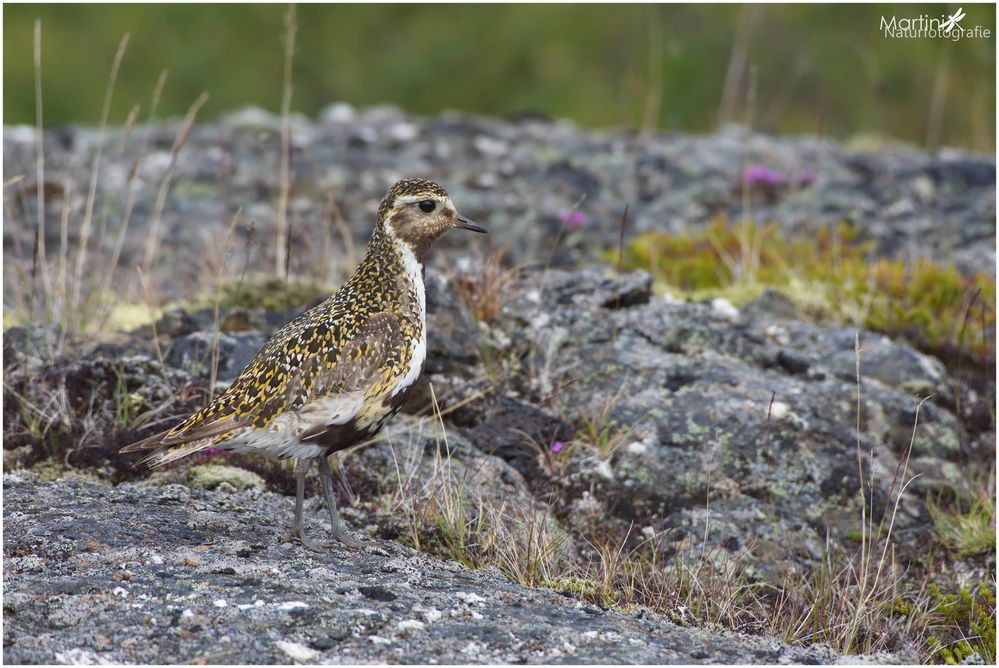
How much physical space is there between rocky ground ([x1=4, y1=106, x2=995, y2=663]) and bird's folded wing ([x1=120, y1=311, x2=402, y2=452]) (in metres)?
0.55

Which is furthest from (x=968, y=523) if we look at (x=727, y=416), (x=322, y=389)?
(x=322, y=389)

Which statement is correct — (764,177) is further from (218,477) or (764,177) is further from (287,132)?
(218,477)

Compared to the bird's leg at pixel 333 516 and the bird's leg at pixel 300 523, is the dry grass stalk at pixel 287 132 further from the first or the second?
the bird's leg at pixel 300 523

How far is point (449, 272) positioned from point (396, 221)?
2.25m

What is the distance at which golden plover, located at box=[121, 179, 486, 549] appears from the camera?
5.72 metres

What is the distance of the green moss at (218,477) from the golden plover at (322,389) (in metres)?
0.57

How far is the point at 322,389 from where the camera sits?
5.78 metres

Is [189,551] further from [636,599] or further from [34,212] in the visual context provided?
[34,212]

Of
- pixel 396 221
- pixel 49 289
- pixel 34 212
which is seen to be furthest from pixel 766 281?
pixel 34 212

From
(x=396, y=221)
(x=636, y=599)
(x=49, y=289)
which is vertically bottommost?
(x=636, y=599)

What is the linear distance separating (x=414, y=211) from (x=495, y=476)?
5.60ft

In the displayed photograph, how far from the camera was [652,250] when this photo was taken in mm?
10461

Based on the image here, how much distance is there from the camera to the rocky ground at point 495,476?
4.81 m

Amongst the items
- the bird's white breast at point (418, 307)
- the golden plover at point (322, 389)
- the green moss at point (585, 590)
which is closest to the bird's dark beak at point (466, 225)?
the bird's white breast at point (418, 307)
